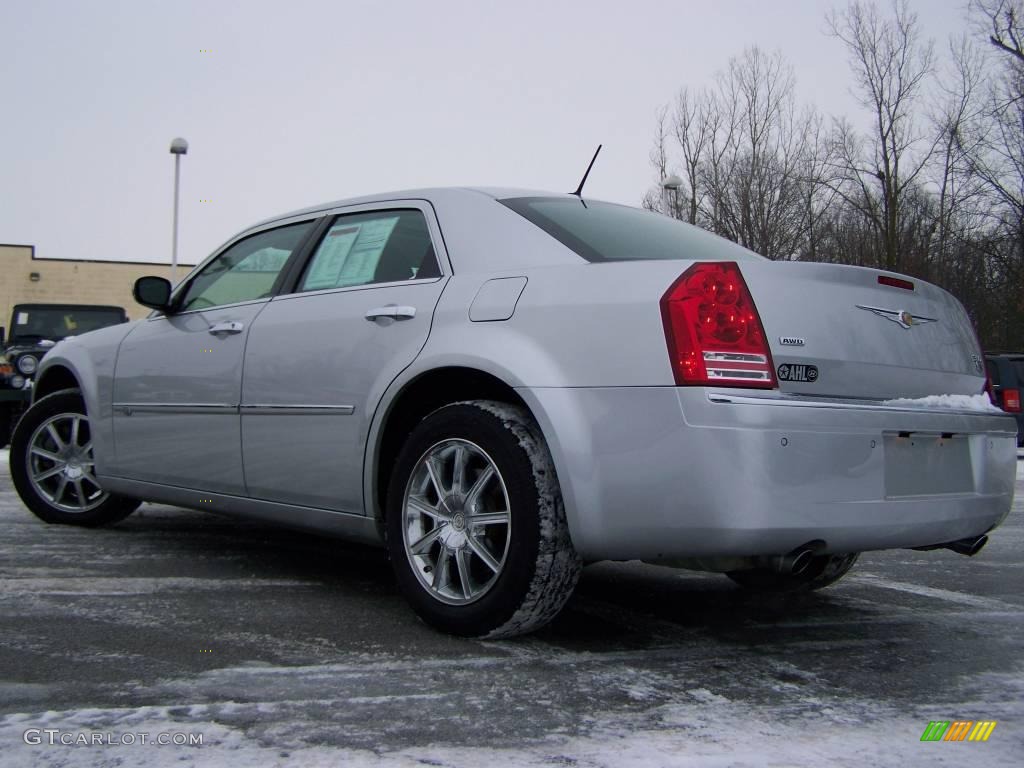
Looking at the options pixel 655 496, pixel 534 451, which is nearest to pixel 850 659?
pixel 655 496

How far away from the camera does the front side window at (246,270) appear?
4.50m

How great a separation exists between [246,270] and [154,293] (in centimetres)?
53

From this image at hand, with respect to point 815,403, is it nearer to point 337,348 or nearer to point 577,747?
point 577,747

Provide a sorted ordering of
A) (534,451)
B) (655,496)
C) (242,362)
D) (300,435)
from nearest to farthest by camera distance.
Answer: (655,496), (534,451), (300,435), (242,362)

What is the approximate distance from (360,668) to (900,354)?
6.20 feet

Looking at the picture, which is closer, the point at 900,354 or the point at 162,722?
the point at 162,722

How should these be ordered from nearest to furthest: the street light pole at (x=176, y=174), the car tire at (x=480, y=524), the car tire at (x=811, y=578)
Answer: the car tire at (x=480, y=524) < the car tire at (x=811, y=578) < the street light pole at (x=176, y=174)

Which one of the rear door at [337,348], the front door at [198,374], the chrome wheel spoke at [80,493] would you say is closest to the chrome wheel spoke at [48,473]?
the chrome wheel spoke at [80,493]

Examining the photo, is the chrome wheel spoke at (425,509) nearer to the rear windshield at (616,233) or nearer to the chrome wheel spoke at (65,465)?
the rear windshield at (616,233)

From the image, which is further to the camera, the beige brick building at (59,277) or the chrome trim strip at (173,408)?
the beige brick building at (59,277)

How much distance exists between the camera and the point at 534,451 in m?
3.15

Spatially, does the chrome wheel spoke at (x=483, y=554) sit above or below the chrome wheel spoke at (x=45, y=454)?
below

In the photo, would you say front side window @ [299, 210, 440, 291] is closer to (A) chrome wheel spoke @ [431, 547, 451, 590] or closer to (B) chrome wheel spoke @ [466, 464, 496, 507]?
(B) chrome wheel spoke @ [466, 464, 496, 507]

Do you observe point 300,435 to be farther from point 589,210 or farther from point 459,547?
point 589,210
